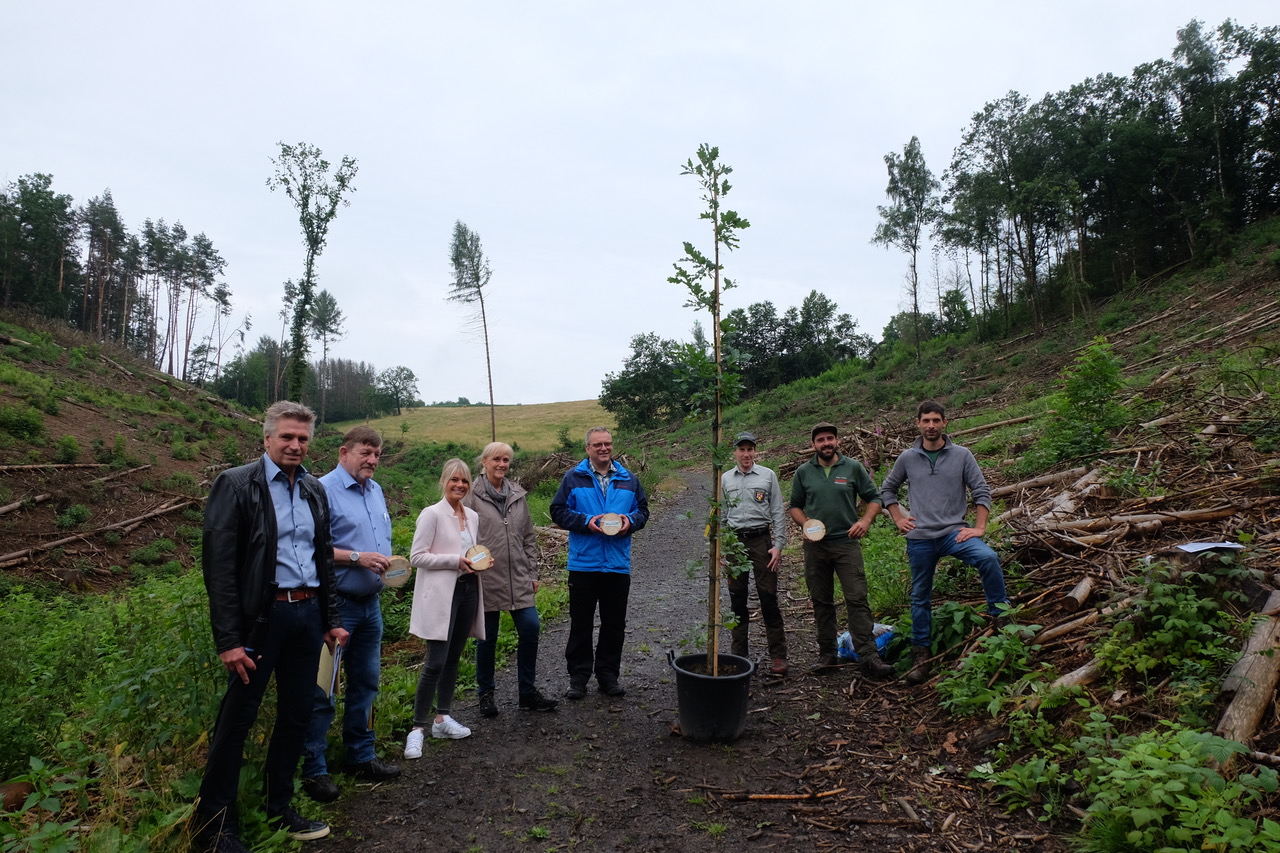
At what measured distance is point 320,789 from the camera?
3.66 metres

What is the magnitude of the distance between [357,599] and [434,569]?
23.2 inches

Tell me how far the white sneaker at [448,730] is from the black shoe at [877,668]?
10.4ft

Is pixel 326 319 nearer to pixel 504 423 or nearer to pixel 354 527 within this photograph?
pixel 504 423

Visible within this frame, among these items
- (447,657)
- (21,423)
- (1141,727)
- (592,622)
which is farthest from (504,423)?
(1141,727)

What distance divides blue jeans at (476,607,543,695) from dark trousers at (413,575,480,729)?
0.86 feet

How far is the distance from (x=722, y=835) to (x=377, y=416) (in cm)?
7771

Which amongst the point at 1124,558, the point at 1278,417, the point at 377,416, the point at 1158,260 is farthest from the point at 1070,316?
the point at 377,416

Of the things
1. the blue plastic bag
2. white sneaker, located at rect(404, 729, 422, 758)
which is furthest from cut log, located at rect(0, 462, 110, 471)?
the blue plastic bag

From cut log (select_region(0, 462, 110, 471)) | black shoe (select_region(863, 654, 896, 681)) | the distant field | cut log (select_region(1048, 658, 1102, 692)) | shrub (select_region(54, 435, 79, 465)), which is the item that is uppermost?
the distant field

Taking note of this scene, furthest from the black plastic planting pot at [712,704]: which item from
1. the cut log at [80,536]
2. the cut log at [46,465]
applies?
the cut log at [46,465]

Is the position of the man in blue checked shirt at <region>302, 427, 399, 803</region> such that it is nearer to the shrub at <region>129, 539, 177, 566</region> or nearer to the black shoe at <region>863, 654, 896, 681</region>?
the black shoe at <region>863, 654, 896, 681</region>

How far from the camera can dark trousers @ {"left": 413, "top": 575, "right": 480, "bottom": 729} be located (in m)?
4.47

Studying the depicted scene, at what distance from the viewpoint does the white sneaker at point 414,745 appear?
4258 mm

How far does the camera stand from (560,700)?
5.35m
